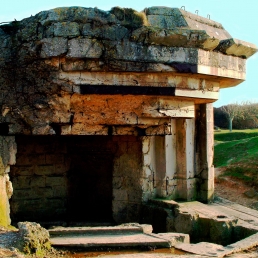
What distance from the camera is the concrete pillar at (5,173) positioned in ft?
20.7

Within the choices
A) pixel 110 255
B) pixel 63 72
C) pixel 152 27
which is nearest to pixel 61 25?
pixel 63 72

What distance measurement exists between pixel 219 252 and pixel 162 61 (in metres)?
2.81

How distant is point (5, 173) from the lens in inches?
266

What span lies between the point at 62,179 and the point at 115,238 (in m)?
3.55

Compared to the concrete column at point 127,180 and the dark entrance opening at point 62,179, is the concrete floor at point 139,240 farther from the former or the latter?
the dark entrance opening at point 62,179

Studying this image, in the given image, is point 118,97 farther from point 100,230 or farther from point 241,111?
point 241,111

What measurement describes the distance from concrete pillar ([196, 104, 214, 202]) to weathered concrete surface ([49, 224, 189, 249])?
8.74 ft

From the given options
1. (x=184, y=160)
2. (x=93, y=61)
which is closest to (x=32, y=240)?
(x=93, y=61)

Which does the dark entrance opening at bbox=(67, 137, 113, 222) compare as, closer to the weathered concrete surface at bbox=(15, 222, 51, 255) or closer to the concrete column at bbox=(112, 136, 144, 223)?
the concrete column at bbox=(112, 136, 144, 223)

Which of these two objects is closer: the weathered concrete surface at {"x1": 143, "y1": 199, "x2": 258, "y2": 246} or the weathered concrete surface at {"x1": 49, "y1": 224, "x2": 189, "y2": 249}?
the weathered concrete surface at {"x1": 49, "y1": 224, "x2": 189, "y2": 249}

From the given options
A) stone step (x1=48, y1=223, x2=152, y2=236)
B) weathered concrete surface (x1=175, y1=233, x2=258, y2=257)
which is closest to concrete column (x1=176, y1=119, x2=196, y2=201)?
stone step (x1=48, y1=223, x2=152, y2=236)

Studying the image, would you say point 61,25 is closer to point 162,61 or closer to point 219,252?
point 162,61

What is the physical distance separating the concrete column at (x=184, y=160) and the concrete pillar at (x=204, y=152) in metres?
0.23

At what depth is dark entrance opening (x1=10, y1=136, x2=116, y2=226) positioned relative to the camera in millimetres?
8414
